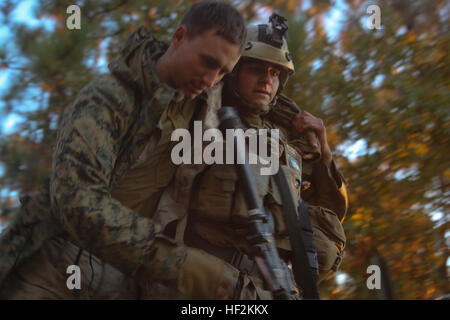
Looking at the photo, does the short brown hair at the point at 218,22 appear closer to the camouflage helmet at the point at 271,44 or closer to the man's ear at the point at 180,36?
the man's ear at the point at 180,36

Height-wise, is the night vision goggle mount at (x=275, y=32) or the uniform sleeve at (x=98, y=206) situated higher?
the night vision goggle mount at (x=275, y=32)

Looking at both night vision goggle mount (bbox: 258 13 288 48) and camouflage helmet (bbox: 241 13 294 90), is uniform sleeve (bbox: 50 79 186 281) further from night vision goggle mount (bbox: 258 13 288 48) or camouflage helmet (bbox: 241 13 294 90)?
night vision goggle mount (bbox: 258 13 288 48)

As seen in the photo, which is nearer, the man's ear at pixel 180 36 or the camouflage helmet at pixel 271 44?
the man's ear at pixel 180 36

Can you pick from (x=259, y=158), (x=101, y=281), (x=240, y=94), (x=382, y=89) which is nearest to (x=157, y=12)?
(x=382, y=89)


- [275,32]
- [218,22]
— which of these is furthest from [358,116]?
[218,22]

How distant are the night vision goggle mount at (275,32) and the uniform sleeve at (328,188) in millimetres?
682

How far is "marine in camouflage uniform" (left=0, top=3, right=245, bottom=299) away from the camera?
181cm

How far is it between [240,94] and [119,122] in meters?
0.89

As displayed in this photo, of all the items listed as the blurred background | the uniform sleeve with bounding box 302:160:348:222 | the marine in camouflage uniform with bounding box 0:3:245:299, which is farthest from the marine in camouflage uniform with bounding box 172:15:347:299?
the blurred background

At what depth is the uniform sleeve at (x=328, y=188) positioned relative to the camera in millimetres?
2811

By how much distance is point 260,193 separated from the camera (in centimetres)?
227

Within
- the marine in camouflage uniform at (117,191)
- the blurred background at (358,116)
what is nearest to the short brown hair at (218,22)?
the marine in camouflage uniform at (117,191)

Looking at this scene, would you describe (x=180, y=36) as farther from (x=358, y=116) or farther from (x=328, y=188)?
(x=358, y=116)

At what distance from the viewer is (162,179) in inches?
89.1
